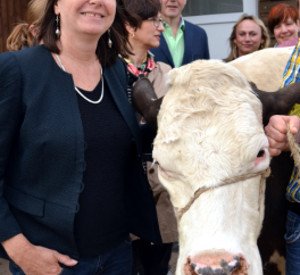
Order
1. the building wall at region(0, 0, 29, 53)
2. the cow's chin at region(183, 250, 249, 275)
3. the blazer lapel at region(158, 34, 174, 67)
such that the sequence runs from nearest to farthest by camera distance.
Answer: the cow's chin at region(183, 250, 249, 275)
the blazer lapel at region(158, 34, 174, 67)
the building wall at region(0, 0, 29, 53)

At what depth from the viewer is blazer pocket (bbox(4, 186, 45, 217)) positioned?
1.96 metres

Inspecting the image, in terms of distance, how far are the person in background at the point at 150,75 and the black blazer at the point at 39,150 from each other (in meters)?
1.03

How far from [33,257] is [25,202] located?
0.25 meters

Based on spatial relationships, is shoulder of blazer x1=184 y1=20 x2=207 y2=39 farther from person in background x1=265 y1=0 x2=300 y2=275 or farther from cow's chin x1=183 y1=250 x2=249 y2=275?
cow's chin x1=183 y1=250 x2=249 y2=275

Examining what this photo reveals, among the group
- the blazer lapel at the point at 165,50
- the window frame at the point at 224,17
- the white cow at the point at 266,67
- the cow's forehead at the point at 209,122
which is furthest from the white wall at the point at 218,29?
the cow's forehead at the point at 209,122

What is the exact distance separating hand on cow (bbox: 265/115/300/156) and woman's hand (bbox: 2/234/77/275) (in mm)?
1077

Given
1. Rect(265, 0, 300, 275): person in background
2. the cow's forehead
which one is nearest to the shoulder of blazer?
Rect(265, 0, 300, 275): person in background

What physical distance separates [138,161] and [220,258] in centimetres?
89

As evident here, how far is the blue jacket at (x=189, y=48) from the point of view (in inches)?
163

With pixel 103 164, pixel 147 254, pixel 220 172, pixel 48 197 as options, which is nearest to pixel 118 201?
pixel 103 164

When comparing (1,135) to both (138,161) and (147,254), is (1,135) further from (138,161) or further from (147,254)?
Result: (147,254)

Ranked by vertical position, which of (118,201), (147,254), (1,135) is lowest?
(147,254)

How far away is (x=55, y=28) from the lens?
2.21 metres

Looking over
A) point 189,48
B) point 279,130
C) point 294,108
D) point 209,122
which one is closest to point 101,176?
point 209,122
